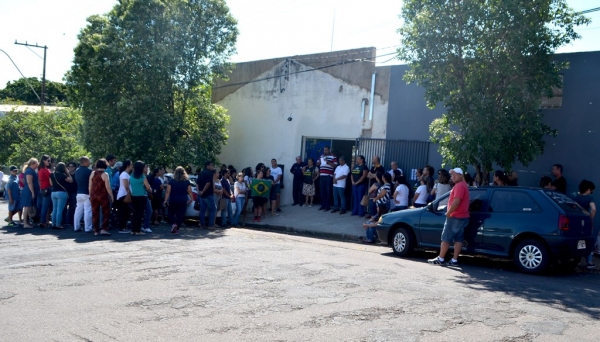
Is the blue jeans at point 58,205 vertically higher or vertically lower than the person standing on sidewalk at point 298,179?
lower

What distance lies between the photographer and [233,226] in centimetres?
1881

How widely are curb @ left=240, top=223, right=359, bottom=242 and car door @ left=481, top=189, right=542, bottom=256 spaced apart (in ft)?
18.1

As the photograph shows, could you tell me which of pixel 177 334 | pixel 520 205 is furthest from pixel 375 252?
pixel 177 334

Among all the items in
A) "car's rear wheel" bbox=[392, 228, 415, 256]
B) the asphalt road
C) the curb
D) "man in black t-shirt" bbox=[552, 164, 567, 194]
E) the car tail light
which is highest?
"man in black t-shirt" bbox=[552, 164, 567, 194]

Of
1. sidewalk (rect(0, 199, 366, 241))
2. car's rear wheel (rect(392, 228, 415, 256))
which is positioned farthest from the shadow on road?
car's rear wheel (rect(392, 228, 415, 256))

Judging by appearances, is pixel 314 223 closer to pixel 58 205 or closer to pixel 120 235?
pixel 120 235

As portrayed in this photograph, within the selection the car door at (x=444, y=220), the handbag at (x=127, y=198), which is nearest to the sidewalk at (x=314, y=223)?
the car door at (x=444, y=220)

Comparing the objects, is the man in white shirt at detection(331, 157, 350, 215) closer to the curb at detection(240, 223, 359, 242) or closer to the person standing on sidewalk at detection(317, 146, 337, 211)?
the person standing on sidewalk at detection(317, 146, 337, 211)

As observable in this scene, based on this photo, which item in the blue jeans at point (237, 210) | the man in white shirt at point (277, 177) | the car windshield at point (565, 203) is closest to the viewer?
the car windshield at point (565, 203)

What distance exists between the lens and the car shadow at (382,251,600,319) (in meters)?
8.50

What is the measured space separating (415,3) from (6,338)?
11700 millimetres

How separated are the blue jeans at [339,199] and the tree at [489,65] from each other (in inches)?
223

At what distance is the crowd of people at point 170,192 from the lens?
1443 cm

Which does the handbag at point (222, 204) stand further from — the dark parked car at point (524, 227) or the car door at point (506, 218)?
the car door at point (506, 218)
